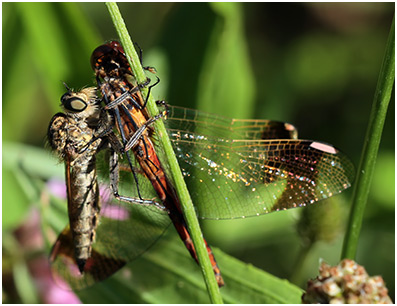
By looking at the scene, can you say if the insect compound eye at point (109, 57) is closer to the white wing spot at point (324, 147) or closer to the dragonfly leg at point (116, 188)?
the dragonfly leg at point (116, 188)

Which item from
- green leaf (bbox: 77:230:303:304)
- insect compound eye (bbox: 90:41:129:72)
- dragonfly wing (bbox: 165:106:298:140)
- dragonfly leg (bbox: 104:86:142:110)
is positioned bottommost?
green leaf (bbox: 77:230:303:304)

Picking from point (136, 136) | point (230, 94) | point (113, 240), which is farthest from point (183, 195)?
point (230, 94)

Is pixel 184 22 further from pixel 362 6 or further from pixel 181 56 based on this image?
pixel 362 6

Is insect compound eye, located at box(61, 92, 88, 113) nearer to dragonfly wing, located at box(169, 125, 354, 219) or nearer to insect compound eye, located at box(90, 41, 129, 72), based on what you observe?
insect compound eye, located at box(90, 41, 129, 72)

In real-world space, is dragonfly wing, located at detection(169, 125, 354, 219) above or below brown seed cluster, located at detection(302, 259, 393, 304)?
above

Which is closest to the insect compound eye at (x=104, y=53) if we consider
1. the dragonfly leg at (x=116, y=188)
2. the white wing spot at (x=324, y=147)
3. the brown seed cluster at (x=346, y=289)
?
the dragonfly leg at (x=116, y=188)

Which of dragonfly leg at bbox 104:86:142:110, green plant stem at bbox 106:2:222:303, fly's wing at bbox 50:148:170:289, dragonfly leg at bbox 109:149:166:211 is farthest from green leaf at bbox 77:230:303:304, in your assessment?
dragonfly leg at bbox 104:86:142:110

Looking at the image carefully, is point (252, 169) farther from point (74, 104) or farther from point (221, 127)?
point (74, 104)
